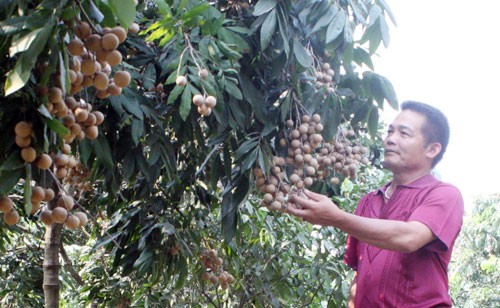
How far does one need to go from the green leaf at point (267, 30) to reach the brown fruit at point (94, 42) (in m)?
0.57

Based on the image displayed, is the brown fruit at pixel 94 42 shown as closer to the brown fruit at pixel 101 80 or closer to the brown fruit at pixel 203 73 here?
the brown fruit at pixel 101 80

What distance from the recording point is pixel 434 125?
173 centimetres

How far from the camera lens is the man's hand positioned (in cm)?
141

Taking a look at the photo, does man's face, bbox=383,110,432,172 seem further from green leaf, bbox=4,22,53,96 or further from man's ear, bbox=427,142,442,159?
green leaf, bbox=4,22,53,96

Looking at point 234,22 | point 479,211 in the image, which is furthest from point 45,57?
point 479,211

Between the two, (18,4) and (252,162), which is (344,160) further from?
(18,4)

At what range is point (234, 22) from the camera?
1.61 metres

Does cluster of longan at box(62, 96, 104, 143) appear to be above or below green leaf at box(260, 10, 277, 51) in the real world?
below

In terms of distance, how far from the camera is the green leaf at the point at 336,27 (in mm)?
1483

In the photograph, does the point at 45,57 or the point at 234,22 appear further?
the point at 234,22

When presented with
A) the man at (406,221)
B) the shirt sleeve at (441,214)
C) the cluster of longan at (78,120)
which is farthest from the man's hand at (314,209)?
the cluster of longan at (78,120)

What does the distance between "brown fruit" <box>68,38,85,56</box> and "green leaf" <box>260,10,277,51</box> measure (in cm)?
59

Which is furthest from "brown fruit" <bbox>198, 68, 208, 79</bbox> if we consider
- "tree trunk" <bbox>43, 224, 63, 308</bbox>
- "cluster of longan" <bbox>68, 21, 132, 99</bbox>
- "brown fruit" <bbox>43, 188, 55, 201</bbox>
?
"tree trunk" <bbox>43, 224, 63, 308</bbox>

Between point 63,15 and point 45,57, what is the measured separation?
8 cm
